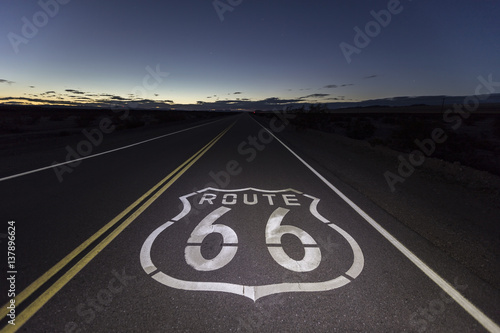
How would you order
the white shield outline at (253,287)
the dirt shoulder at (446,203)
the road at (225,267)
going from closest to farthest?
the road at (225,267) < the white shield outline at (253,287) < the dirt shoulder at (446,203)

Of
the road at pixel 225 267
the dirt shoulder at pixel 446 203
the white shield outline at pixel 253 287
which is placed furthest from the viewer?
the dirt shoulder at pixel 446 203

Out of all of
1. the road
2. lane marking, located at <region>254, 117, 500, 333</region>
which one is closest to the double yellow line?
the road

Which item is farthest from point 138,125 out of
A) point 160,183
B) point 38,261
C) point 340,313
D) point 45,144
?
point 340,313

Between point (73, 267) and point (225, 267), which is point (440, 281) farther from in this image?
point (73, 267)

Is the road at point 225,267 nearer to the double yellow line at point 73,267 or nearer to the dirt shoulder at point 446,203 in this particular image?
the double yellow line at point 73,267

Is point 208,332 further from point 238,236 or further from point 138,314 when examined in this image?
point 238,236

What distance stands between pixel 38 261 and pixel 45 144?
45.1 ft

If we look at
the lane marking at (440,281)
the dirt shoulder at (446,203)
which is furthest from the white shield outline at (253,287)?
the dirt shoulder at (446,203)

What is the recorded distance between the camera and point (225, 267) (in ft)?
10.5

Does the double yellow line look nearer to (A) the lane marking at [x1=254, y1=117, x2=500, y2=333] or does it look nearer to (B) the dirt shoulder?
(A) the lane marking at [x1=254, y1=117, x2=500, y2=333]

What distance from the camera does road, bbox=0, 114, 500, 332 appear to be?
243 cm

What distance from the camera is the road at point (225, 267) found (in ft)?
7.97

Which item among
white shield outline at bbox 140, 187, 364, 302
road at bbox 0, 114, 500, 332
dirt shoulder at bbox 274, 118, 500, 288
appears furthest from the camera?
dirt shoulder at bbox 274, 118, 500, 288

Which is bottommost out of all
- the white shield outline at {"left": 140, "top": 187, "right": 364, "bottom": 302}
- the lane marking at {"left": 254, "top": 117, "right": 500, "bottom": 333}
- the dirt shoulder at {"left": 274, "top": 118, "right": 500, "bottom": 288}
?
the dirt shoulder at {"left": 274, "top": 118, "right": 500, "bottom": 288}
